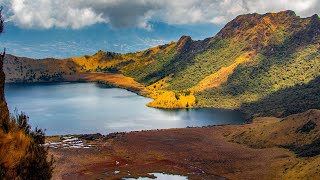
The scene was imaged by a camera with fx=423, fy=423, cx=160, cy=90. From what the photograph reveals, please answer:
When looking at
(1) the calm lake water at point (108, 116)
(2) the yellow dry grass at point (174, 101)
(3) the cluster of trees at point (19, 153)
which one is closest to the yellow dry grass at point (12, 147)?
(3) the cluster of trees at point (19, 153)

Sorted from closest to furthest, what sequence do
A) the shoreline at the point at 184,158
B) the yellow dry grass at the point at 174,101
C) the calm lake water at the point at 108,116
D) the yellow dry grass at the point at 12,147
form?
the yellow dry grass at the point at 12,147, the shoreline at the point at 184,158, the calm lake water at the point at 108,116, the yellow dry grass at the point at 174,101

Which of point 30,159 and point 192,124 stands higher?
point 30,159

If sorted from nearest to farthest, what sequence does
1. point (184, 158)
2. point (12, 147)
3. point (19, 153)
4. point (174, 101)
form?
point (12, 147) < point (19, 153) < point (184, 158) < point (174, 101)

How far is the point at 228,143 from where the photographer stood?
104 m

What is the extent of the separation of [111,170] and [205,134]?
4367 cm

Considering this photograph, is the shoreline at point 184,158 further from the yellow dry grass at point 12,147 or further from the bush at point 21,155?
the yellow dry grass at point 12,147

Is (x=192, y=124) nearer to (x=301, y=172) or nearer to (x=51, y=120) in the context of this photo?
(x=51, y=120)

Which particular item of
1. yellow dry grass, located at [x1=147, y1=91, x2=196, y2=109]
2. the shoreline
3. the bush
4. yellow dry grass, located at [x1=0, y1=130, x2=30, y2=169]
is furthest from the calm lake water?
yellow dry grass, located at [x1=0, y1=130, x2=30, y2=169]

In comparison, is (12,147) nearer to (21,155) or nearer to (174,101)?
(21,155)

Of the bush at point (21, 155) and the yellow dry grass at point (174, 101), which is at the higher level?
the bush at point (21, 155)

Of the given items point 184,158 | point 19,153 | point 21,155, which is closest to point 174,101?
point 184,158

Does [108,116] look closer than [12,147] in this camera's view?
No

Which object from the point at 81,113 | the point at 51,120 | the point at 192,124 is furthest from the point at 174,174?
the point at 81,113

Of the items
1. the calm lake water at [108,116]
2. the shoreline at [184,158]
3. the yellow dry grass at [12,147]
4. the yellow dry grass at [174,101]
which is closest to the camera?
the yellow dry grass at [12,147]
